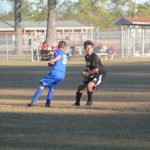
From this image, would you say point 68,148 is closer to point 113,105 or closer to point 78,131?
point 78,131

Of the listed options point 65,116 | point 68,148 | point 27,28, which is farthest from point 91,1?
point 68,148

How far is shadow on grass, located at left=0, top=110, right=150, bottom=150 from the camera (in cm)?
959

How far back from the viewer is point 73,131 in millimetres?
11141

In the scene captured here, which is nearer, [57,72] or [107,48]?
[57,72]

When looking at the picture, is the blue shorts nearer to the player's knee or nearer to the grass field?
the grass field

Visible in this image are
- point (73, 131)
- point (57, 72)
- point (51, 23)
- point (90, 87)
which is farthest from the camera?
Result: point (51, 23)

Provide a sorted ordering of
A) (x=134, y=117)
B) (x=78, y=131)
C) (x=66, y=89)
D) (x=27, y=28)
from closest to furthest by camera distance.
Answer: (x=78, y=131), (x=134, y=117), (x=66, y=89), (x=27, y=28)

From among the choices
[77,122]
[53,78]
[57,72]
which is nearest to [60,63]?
[57,72]

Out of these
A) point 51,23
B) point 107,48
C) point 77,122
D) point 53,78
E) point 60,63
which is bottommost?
point 77,122

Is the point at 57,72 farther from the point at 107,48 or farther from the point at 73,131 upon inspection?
the point at 107,48

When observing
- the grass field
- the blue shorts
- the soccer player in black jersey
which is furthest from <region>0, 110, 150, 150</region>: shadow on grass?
the soccer player in black jersey

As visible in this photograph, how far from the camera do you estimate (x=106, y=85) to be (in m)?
22.8

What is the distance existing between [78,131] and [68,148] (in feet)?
5.87

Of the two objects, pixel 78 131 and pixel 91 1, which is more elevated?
pixel 91 1
